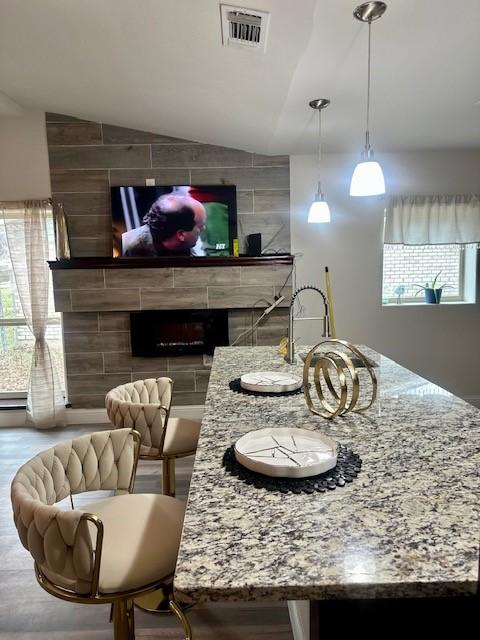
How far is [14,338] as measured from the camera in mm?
4125

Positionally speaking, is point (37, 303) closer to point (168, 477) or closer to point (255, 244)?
point (255, 244)

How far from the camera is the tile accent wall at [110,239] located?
3.79m

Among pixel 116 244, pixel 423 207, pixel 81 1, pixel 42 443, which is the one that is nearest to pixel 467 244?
pixel 423 207

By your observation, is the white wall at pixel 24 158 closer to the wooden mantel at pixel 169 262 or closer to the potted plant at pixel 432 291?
the wooden mantel at pixel 169 262

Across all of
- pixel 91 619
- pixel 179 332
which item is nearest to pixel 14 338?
pixel 179 332

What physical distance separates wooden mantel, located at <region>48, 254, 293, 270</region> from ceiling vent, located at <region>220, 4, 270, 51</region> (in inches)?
73.8

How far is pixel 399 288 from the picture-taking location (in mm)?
4156

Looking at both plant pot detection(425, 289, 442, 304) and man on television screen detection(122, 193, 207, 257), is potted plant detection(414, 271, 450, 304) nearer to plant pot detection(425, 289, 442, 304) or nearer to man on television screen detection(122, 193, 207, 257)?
plant pot detection(425, 289, 442, 304)

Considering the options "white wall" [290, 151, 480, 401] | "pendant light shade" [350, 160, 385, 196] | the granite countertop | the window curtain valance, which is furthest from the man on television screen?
the granite countertop

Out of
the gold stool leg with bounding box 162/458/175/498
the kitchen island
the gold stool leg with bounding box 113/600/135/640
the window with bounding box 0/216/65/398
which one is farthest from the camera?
the window with bounding box 0/216/65/398

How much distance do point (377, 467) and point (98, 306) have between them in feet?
10.6

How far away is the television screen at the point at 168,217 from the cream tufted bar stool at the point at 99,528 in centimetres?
255

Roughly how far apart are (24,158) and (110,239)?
1.05 m

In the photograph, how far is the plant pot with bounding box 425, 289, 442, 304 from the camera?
13.4 feet
